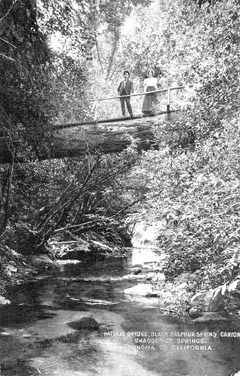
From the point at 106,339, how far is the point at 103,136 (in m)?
4.87

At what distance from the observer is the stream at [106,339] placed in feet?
21.6

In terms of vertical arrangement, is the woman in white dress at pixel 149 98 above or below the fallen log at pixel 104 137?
above

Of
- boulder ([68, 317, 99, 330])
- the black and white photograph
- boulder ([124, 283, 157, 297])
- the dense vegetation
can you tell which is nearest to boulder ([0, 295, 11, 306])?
the black and white photograph

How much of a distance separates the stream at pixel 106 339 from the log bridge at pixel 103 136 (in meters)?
3.24

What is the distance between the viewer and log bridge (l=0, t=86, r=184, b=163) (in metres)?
10.5

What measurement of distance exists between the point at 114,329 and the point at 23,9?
18.3 ft

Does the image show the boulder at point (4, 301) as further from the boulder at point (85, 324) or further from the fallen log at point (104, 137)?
→ the fallen log at point (104, 137)

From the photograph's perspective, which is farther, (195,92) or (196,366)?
(195,92)

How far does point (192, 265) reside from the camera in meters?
7.74

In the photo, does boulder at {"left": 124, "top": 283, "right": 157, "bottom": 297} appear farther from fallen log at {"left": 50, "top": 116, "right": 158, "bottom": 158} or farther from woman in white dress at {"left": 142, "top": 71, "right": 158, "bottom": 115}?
woman in white dress at {"left": 142, "top": 71, "right": 158, "bottom": 115}

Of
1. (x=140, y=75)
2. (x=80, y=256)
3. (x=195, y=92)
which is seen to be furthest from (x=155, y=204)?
(x=140, y=75)

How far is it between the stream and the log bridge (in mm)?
3236

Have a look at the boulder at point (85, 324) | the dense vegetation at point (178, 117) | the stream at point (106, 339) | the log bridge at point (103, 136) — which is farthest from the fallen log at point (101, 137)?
the boulder at point (85, 324)

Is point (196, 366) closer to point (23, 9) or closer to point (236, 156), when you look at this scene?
point (236, 156)
